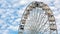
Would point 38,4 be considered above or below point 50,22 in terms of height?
above

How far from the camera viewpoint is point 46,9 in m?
54.1

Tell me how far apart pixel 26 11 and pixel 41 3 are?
406 cm

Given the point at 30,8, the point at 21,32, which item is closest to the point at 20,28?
the point at 21,32

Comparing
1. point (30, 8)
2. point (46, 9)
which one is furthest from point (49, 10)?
point (30, 8)

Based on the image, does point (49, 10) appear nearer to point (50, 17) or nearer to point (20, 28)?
point (50, 17)

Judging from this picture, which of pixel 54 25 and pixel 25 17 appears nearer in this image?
pixel 54 25

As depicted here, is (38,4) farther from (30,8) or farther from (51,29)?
(51,29)

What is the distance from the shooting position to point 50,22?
2090 inches

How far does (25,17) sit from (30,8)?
235 cm

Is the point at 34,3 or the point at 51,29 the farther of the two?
the point at 34,3

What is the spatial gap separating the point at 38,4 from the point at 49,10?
2980 millimetres

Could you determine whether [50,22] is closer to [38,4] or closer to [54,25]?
[54,25]

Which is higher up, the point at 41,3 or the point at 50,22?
the point at 41,3

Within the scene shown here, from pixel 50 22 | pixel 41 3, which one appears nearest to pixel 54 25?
pixel 50 22
